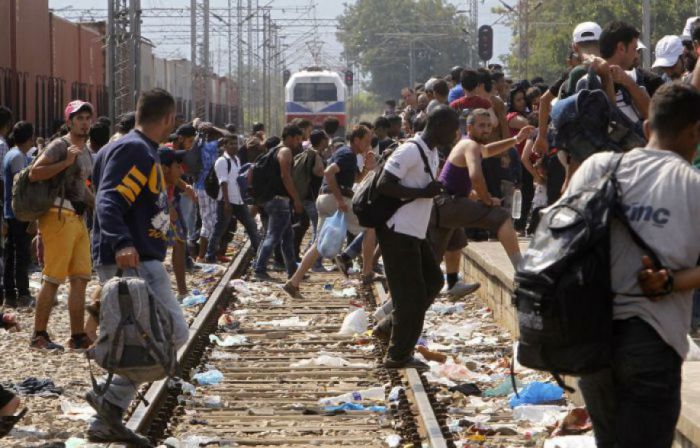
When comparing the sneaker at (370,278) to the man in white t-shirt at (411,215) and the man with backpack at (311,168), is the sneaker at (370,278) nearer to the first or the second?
the man with backpack at (311,168)

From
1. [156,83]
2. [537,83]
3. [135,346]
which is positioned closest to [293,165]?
[537,83]

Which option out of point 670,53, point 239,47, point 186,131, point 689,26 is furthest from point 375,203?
point 239,47

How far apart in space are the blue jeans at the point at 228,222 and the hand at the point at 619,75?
11.7 m

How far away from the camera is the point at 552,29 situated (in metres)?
92.5

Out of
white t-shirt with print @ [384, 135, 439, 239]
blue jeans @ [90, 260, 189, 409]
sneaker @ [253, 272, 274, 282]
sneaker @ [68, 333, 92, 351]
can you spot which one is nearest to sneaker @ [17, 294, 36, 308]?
sneaker @ [68, 333, 92, 351]

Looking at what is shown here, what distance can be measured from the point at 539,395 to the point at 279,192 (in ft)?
26.9

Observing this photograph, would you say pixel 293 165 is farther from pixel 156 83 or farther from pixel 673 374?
pixel 156 83

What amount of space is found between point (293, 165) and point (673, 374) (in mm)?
12979

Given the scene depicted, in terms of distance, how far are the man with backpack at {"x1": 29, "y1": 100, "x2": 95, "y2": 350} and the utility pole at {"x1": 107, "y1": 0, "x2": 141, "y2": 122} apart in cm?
1316

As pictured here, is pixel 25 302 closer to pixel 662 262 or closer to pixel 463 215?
pixel 463 215

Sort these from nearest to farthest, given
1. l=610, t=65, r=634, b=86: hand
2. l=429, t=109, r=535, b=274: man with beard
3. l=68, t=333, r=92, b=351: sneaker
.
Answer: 1. l=610, t=65, r=634, b=86: hand
2. l=68, t=333, r=92, b=351: sneaker
3. l=429, t=109, r=535, b=274: man with beard

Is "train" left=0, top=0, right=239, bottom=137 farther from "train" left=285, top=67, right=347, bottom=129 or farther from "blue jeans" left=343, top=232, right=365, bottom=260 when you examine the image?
"train" left=285, top=67, right=347, bottom=129

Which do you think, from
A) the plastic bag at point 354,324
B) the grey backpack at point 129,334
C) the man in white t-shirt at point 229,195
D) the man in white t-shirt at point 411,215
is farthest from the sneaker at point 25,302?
the grey backpack at point 129,334

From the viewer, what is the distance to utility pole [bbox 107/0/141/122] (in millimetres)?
25062
